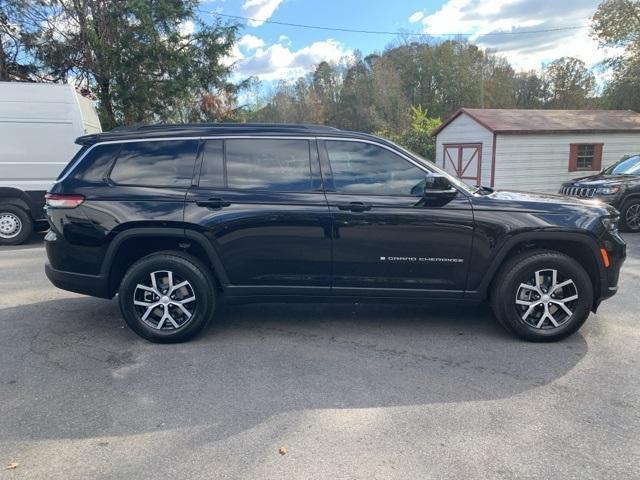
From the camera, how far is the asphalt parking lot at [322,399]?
271 centimetres

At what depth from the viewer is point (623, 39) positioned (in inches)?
944

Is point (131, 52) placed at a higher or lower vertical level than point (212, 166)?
higher

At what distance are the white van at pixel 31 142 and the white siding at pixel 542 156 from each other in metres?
13.6

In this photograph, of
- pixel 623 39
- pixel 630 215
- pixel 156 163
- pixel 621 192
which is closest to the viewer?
pixel 156 163

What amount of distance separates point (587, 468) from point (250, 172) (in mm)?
3178

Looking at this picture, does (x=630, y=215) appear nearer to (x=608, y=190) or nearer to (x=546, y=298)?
(x=608, y=190)

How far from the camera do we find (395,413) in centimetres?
320

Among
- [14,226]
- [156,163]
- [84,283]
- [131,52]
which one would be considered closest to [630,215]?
[156,163]

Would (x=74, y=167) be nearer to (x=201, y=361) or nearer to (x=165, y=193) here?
(x=165, y=193)

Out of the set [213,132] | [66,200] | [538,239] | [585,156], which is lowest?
[538,239]

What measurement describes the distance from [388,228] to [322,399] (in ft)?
5.06

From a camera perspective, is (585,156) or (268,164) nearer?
(268,164)

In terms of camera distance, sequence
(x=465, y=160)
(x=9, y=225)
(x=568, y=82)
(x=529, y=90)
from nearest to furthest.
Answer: (x=9, y=225), (x=465, y=160), (x=568, y=82), (x=529, y=90)

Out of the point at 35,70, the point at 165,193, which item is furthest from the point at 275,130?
the point at 35,70
